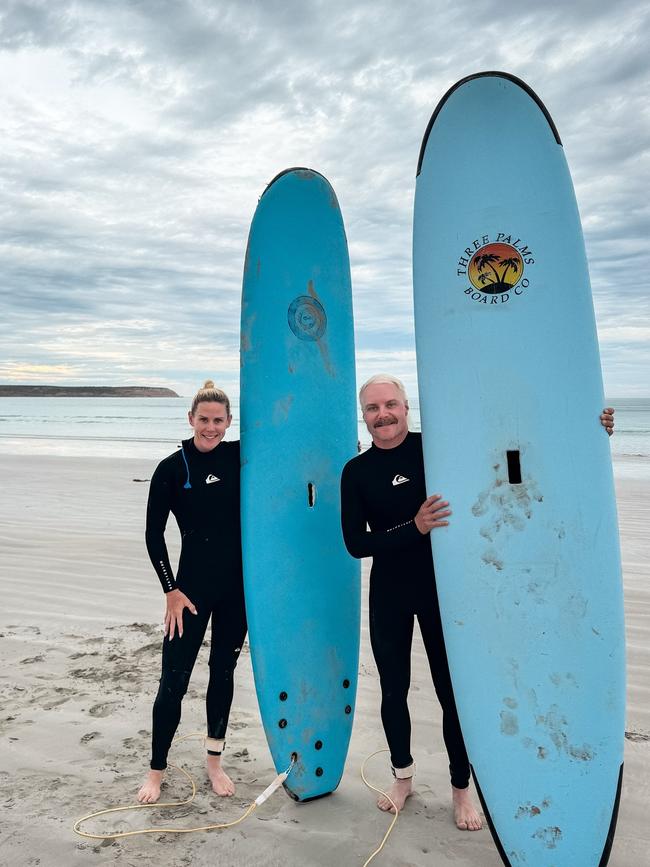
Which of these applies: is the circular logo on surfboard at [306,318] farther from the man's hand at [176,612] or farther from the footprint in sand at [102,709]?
the footprint in sand at [102,709]

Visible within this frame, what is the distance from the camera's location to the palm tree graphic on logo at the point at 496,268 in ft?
8.09

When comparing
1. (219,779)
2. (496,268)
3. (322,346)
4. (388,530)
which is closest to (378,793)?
(219,779)

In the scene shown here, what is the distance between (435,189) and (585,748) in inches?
80.1

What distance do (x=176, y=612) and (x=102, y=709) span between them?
3.32ft

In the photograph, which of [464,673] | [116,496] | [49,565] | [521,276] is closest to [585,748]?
[464,673]

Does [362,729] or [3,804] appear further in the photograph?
[362,729]

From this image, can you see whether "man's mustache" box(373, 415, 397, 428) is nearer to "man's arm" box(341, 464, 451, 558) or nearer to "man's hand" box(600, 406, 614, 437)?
"man's arm" box(341, 464, 451, 558)

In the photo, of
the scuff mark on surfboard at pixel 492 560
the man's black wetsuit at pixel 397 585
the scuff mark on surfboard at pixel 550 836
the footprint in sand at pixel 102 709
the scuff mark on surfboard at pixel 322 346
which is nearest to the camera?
the scuff mark on surfboard at pixel 550 836

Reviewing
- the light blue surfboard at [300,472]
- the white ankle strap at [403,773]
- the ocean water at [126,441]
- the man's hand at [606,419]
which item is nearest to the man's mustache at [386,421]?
the light blue surfboard at [300,472]

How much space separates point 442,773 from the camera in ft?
9.07

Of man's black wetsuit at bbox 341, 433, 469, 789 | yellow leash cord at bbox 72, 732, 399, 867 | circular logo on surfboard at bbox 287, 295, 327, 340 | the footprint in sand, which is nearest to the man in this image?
man's black wetsuit at bbox 341, 433, 469, 789

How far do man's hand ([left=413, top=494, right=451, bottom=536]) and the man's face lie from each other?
0.27m

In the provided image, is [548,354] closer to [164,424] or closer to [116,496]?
[116,496]

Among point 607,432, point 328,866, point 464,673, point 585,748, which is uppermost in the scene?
point 607,432
